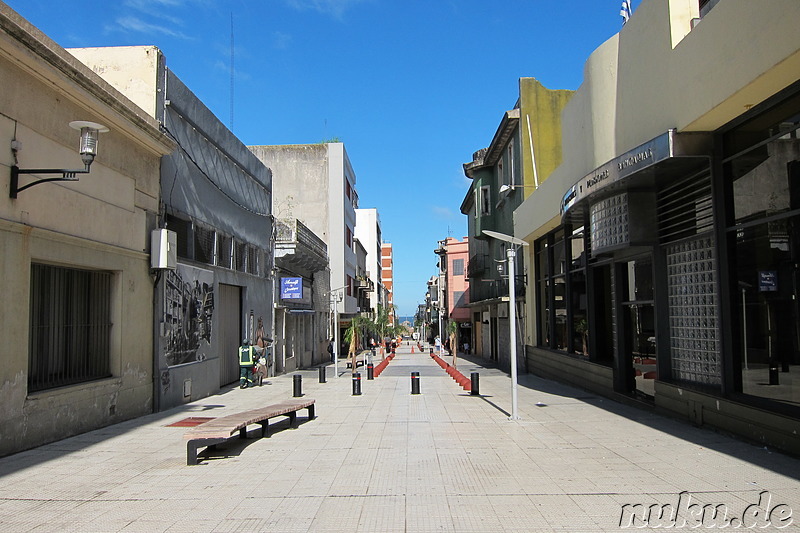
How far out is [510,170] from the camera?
92.8ft

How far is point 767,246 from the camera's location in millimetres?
8867

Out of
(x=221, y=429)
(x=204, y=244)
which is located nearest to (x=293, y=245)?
(x=204, y=244)

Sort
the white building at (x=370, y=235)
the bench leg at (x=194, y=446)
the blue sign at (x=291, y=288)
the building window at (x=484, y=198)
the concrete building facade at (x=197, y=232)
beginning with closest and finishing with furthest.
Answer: the bench leg at (x=194, y=446) → the concrete building facade at (x=197, y=232) → the blue sign at (x=291, y=288) → the building window at (x=484, y=198) → the white building at (x=370, y=235)

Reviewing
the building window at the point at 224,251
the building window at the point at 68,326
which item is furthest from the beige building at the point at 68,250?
the building window at the point at 224,251

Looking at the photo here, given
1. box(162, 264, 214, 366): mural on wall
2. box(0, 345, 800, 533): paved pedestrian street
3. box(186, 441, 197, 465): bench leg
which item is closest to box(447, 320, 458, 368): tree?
box(162, 264, 214, 366): mural on wall

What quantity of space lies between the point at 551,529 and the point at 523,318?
69.3 ft

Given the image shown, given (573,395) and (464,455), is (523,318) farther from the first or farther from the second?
(464,455)

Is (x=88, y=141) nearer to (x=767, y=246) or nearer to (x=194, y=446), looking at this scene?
(x=194, y=446)

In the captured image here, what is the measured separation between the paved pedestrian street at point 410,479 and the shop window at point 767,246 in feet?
4.03

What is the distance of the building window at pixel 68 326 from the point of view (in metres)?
10.0

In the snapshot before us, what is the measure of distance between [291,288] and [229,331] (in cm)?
701

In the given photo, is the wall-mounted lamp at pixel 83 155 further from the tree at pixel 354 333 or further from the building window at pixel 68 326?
the tree at pixel 354 333

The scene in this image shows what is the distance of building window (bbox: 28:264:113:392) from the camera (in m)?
10.0

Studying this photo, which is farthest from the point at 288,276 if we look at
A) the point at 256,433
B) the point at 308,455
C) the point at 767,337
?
the point at 767,337
